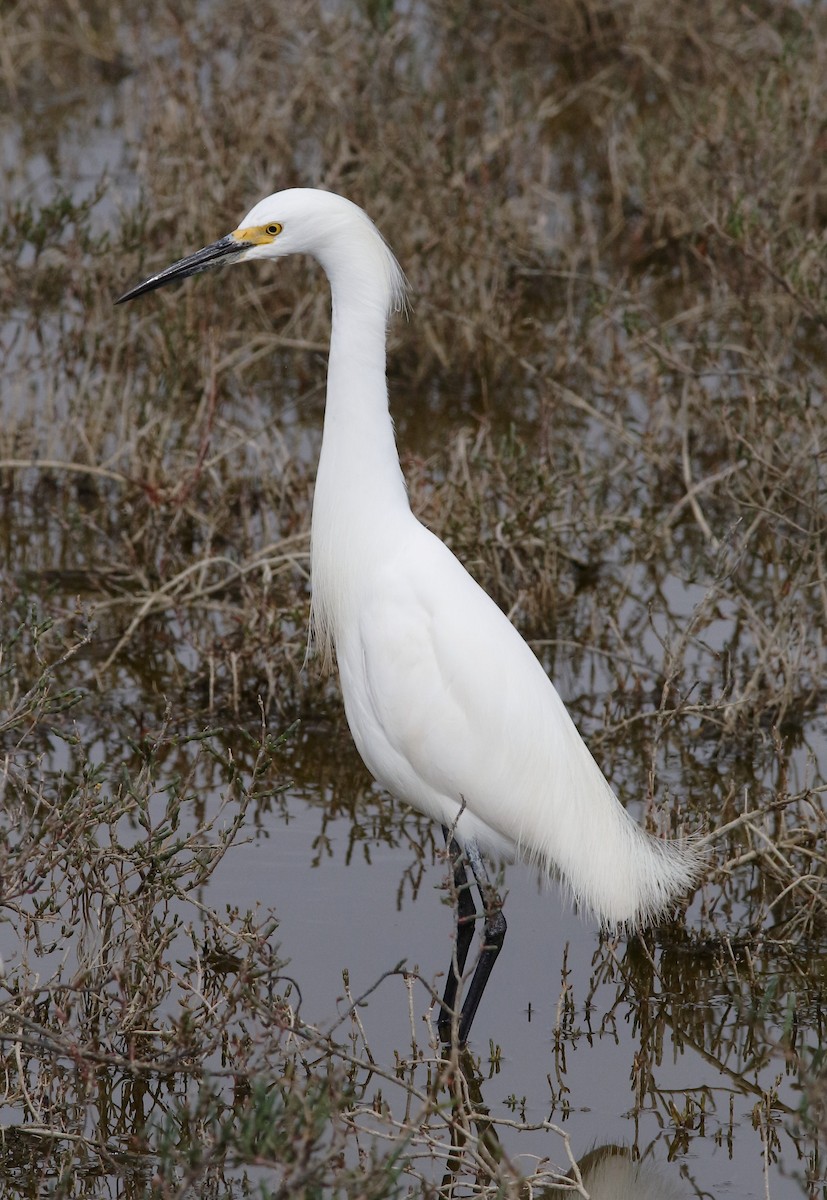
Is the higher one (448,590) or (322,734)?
(322,734)

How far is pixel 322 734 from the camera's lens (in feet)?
15.4

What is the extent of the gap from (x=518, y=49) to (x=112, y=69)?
93.2 inches

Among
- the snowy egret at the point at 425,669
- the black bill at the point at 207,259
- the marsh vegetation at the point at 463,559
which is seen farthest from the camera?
the black bill at the point at 207,259

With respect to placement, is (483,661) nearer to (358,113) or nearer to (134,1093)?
(134,1093)

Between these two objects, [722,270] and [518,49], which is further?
[518,49]

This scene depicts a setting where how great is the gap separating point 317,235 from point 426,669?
0.87 meters

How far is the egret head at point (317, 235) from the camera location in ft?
11.2

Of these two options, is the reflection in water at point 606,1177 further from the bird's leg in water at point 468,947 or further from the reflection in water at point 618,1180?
the bird's leg in water at point 468,947

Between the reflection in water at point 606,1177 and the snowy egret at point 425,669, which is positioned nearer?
the reflection in water at point 606,1177

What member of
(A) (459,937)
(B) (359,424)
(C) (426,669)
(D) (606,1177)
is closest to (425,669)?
(C) (426,669)

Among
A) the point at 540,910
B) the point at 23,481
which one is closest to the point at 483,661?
the point at 540,910

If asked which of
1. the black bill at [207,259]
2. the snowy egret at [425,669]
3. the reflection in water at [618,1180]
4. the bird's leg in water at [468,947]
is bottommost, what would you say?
the reflection in water at [618,1180]

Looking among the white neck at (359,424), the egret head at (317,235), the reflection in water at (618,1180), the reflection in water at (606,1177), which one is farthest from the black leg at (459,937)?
the egret head at (317,235)

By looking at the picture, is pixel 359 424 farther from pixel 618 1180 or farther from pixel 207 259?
pixel 618 1180
